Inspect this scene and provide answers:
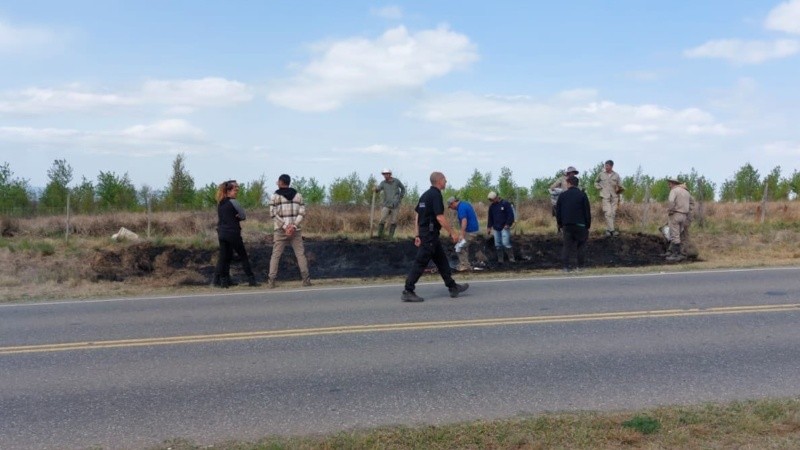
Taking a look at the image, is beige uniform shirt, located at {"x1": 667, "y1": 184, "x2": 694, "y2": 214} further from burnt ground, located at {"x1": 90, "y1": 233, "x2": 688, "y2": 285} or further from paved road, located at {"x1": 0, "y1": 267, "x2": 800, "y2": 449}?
paved road, located at {"x1": 0, "y1": 267, "x2": 800, "y2": 449}

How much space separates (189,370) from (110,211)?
86.4ft

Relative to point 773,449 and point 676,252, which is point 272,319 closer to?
point 773,449

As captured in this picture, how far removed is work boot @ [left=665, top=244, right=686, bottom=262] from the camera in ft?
53.2

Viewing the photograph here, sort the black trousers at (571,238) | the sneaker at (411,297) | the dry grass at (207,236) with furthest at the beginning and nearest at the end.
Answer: the dry grass at (207,236) → the black trousers at (571,238) → the sneaker at (411,297)

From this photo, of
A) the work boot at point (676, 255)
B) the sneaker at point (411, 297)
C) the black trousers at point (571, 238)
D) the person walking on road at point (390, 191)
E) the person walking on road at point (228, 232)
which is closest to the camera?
the sneaker at point (411, 297)

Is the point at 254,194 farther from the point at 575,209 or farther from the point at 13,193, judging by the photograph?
the point at 575,209

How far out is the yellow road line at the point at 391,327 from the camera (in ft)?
27.9

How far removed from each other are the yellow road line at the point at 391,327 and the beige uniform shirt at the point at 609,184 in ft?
29.8

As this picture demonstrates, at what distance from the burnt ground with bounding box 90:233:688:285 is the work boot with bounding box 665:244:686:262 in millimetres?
210

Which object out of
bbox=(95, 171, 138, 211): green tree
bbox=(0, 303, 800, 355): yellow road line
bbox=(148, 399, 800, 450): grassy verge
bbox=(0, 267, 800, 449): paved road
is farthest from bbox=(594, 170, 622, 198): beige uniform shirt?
bbox=(95, 171, 138, 211): green tree

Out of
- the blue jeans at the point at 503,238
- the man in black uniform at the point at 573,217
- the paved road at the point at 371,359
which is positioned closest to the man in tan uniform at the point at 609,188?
the blue jeans at the point at 503,238

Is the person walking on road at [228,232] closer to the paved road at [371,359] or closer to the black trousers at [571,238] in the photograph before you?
the paved road at [371,359]

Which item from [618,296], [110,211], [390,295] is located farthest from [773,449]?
[110,211]

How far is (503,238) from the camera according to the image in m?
16.5
